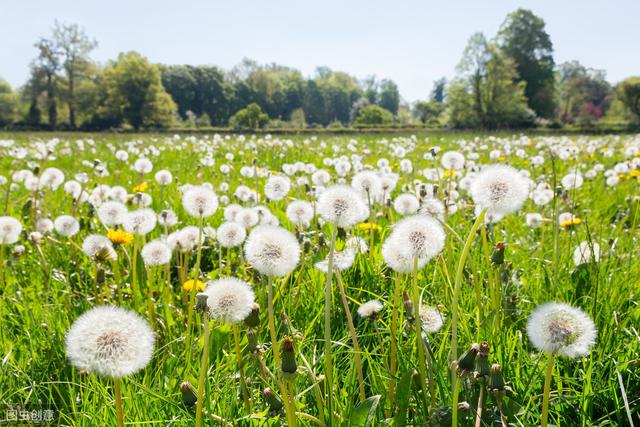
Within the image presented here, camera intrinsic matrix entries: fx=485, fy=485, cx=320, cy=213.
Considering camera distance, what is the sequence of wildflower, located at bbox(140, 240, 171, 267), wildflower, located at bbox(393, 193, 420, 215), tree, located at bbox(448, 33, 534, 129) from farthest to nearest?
tree, located at bbox(448, 33, 534, 129), wildflower, located at bbox(393, 193, 420, 215), wildflower, located at bbox(140, 240, 171, 267)

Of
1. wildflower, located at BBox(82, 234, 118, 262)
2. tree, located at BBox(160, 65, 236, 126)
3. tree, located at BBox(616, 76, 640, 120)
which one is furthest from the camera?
tree, located at BBox(160, 65, 236, 126)

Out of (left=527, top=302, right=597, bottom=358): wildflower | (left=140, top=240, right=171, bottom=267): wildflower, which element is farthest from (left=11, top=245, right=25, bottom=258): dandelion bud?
(left=527, top=302, right=597, bottom=358): wildflower

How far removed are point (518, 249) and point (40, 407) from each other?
240cm

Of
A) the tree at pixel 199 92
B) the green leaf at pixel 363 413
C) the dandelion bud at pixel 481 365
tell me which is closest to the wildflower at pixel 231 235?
the green leaf at pixel 363 413

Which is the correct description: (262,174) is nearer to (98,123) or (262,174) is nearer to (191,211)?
(191,211)

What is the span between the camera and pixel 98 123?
59281 millimetres

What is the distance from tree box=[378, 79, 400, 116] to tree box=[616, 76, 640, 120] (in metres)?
89.4

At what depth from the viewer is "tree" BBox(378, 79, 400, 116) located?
143625 mm

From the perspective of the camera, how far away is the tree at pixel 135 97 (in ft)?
185

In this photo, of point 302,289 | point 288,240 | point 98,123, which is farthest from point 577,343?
point 98,123

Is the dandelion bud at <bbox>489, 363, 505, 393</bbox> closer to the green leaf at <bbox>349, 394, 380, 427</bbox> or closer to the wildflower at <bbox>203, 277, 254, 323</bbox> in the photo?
the green leaf at <bbox>349, 394, 380, 427</bbox>

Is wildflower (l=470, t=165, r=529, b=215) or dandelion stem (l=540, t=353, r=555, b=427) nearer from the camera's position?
dandelion stem (l=540, t=353, r=555, b=427)

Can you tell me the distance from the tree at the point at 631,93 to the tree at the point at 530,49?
297 inches

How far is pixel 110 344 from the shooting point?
964mm
